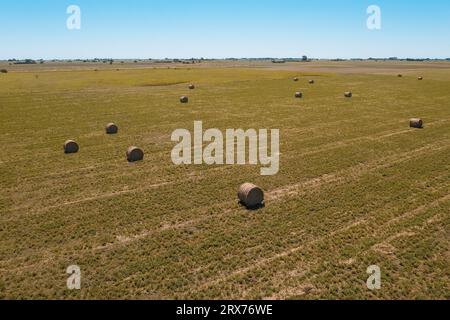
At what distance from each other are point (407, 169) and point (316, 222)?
8.23 meters

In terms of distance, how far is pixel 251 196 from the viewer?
14469 mm

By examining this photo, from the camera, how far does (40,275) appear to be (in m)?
10.2

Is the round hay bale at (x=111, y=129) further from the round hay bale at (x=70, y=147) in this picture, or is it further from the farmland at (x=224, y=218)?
the round hay bale at (x=70, y=147)

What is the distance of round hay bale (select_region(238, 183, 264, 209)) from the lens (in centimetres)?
1443

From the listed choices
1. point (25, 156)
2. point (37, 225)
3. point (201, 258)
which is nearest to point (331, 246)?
point (201, 258)

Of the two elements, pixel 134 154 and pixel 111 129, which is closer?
pixel 134 154

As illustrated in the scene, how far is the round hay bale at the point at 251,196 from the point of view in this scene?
47.3 feet

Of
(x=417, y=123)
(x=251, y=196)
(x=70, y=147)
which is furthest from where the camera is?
(x=417, y=123)

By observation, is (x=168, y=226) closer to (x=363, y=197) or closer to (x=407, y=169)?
(x=363, y=197)

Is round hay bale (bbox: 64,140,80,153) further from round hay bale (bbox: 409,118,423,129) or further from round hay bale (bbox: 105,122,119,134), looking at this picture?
round hay bale (bbox: 409,118,423,129)

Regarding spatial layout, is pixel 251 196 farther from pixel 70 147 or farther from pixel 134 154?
pixel 70 147

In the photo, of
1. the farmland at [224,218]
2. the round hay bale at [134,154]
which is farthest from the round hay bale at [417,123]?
the round hay bale at [134,154]

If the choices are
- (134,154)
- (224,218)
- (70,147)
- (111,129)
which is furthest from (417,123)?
(70,147)

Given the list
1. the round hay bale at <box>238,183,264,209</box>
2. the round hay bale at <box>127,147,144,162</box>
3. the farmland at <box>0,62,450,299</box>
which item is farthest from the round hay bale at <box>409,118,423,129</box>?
the round hay bale at <box>127,147,144,162</box>
